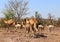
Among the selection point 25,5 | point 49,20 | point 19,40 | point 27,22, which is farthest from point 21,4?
point 19,40

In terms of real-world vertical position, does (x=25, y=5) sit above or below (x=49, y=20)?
above

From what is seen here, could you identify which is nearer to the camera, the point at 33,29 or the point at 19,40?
the point at 19,40

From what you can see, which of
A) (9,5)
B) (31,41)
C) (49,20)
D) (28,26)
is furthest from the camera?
(9,5)

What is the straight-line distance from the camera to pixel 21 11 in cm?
3353

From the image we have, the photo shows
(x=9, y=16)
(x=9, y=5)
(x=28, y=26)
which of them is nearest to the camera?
(x=28, y=26)

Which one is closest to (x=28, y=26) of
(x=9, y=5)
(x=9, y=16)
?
(x=9, y=16)

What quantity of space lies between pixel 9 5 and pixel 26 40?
2004cm

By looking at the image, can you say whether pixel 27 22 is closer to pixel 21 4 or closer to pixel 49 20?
pixel 49 20

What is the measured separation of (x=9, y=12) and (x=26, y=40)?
14171 millimetres

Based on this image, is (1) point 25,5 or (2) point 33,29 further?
(1) point 25,5

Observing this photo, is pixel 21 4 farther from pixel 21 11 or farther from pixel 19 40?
pixel 19 40

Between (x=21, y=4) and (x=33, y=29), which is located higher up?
(x=21, y=4)

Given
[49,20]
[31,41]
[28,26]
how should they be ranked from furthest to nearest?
[49,20] < [28,26] < [31,41]

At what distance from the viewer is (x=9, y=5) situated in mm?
32594
